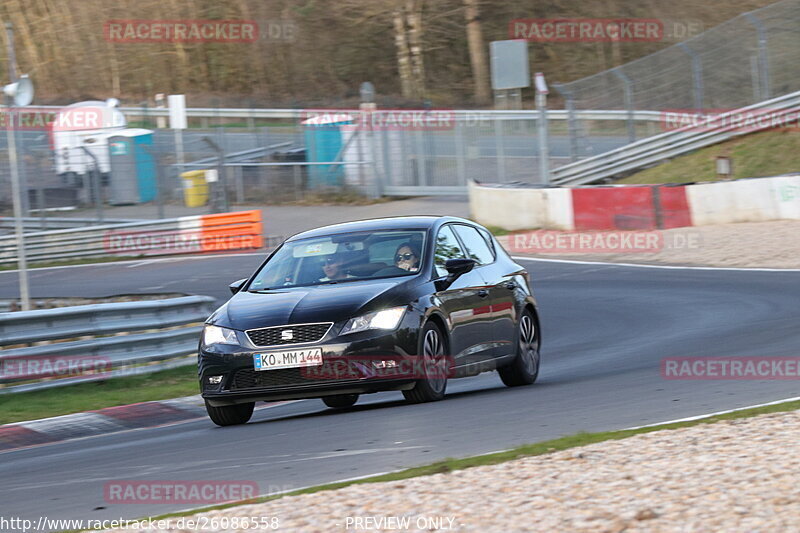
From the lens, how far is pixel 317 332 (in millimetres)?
8992

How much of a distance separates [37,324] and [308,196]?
74.0 feet

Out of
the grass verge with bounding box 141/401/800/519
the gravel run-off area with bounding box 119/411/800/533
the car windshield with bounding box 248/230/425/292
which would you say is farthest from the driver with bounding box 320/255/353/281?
the gravel run-off area with bounding box 119/411/800/533

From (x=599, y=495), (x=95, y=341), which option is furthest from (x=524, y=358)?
(x=599, y=495)

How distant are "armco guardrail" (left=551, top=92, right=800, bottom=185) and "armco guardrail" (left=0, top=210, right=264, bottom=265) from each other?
7.98 m

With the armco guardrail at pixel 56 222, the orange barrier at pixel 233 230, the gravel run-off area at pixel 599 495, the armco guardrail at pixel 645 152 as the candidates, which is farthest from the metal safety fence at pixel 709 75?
the gravel run-off area at pixel 599 495

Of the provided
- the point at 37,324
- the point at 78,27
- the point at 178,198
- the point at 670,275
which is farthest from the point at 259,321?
the point at 78,27

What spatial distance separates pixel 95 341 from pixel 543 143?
19.3 m

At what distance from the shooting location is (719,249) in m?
21.8

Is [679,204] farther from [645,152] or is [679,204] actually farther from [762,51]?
[645,152]

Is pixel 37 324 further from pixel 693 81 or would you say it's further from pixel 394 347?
pixel 693 81

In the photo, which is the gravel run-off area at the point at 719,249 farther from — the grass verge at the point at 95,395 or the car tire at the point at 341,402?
the car tire at the point at 341,402

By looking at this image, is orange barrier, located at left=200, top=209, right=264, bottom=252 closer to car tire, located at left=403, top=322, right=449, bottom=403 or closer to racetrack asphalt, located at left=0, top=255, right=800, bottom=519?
racetrack asphalt, located at left=0, top=255, right=800, bottom=519

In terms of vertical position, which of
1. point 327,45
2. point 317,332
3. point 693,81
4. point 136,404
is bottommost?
point 136,404

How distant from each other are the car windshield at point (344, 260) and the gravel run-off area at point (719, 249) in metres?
11.3
